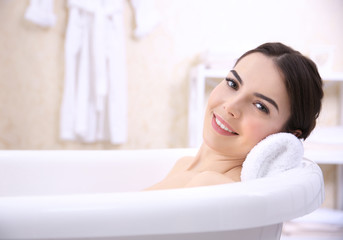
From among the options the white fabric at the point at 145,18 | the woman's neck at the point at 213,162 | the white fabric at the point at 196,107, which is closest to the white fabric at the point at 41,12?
the white fabric at the point at 145,18

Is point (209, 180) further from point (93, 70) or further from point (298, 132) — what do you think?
point (93, 70)

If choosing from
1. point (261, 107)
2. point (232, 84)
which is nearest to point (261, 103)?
point (261, 107)

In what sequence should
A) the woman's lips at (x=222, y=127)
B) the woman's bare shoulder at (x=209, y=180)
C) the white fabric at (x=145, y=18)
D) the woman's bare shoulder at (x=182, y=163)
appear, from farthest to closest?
the white fabric at (x=145, y=18) → the woman's bare shoulder at (x=182, y=163) → the woman's lips at (x=222, y=127) → the woman's bare shoulder at (x=209, y=180)

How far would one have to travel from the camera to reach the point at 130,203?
611 millimetres

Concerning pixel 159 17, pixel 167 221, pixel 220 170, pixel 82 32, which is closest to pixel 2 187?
pixel 220 170

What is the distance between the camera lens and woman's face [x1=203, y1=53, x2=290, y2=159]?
904 millimetres

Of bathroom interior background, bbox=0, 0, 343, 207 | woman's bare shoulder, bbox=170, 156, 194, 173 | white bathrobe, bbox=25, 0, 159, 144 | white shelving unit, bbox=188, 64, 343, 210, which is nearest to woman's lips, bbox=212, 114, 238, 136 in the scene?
woman's bare shoulder, bbox=170, 156, 194, 173

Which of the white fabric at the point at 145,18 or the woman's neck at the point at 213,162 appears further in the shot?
the white fabric at the point at 145,18

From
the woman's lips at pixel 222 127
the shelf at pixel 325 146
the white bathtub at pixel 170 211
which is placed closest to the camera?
the white bathtub at pixel 170 211

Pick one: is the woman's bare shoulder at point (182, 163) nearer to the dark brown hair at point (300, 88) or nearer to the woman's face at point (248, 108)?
the woman's face at point (248, 108)

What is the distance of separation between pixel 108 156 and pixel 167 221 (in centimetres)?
80

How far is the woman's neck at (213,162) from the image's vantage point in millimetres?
1021

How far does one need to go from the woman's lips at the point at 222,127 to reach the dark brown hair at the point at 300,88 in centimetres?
13

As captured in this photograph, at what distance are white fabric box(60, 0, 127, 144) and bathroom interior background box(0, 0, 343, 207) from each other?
21 centimetres
